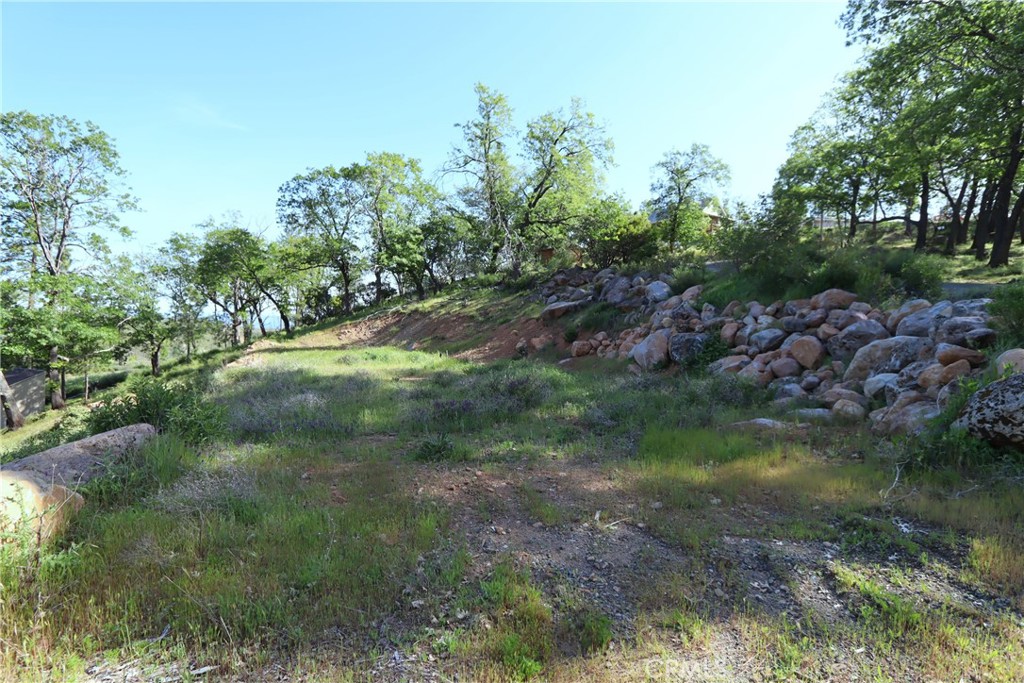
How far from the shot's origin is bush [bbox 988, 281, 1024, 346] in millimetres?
5699

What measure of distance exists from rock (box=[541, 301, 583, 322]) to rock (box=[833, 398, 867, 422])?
1037cm

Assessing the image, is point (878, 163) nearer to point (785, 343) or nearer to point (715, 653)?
point (785, 343)

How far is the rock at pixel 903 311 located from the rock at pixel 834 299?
120 cm

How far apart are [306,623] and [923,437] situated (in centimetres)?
611

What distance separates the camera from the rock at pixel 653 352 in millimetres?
10734

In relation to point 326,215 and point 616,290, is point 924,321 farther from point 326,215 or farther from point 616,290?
point 326,215

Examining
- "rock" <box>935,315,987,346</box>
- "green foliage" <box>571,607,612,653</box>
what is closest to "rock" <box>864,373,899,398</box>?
"rock" <box>935,315,987,346</box>

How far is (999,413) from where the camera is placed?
14.1ft

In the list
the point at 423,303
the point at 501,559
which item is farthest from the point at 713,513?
the point at 423,303

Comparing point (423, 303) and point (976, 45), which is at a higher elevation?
point (976, 45)

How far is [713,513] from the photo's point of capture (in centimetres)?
396

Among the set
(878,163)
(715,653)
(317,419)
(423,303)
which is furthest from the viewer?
(423,303)

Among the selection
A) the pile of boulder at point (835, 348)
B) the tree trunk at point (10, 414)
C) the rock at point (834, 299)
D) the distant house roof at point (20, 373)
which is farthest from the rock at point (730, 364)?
the distant house roof at point (20, 373)

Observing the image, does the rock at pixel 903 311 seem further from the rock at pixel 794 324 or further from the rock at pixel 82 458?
the rock at pixel 82 458
